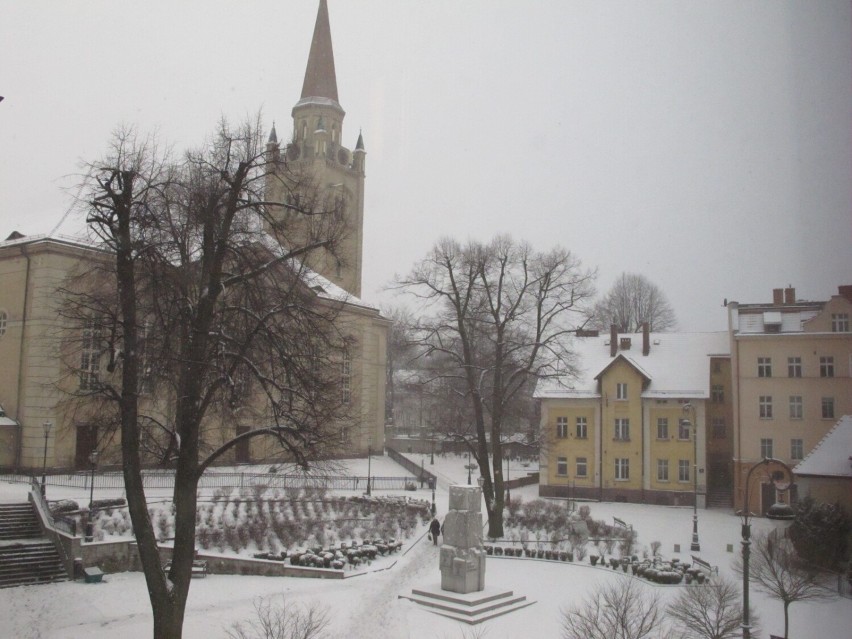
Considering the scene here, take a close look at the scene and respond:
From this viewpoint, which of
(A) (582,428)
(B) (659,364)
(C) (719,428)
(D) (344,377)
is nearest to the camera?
Answer: (D) (344,377)

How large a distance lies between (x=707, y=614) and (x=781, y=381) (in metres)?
22.7

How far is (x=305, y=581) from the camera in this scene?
71.3 feet

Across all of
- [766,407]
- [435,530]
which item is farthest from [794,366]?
[435,530]

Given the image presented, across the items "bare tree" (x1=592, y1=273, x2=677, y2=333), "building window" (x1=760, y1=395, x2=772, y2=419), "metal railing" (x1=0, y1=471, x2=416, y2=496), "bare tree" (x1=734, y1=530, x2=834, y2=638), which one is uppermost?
"bare tree" (x1=592, y1=273, x2=677, y2=333)

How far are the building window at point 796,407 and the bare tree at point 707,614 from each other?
65.5ft

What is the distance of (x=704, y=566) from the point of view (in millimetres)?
24703

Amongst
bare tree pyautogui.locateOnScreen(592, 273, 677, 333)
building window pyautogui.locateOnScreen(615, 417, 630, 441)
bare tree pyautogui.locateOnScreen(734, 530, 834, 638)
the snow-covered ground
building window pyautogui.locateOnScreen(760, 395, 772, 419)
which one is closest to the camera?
the snow-covered ground

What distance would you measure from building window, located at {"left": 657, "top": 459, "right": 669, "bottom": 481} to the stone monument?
69.7 feet

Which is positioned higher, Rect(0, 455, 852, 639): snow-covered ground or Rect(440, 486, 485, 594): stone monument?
Rect(440, 486, 485, 594): stone monument

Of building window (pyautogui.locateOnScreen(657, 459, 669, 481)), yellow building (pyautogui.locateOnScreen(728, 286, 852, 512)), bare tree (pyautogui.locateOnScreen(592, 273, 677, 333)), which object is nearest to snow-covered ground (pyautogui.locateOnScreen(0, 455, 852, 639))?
yellow building (pyautogui.locateOnScreen(728, 286, 852, 512))

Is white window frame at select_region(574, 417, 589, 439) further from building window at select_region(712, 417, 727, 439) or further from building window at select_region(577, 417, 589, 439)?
building window at select_region(712, 417, 727, 439)

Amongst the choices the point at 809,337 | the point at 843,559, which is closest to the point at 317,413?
the point at 843,559

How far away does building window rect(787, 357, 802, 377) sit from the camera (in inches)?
1379

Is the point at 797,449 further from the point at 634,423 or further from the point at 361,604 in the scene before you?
the point at 361,604
